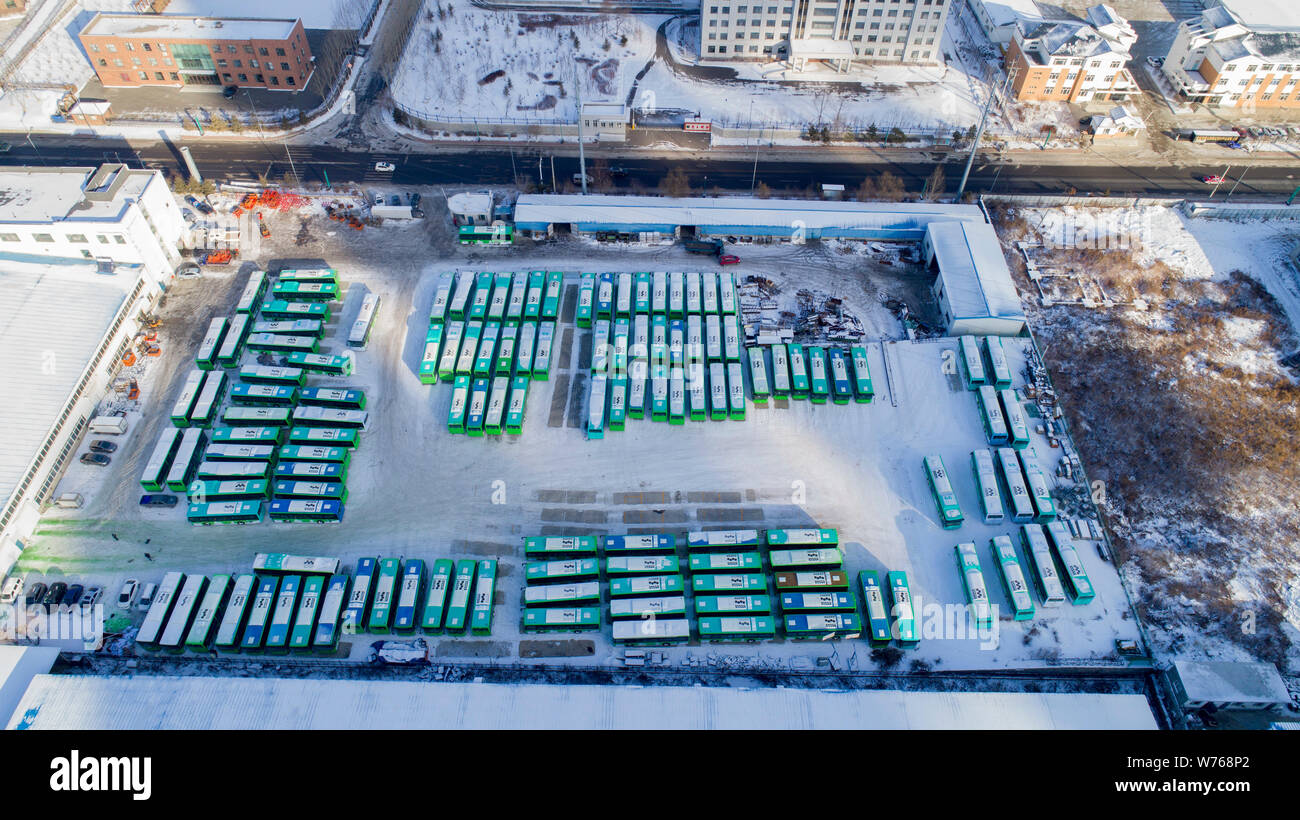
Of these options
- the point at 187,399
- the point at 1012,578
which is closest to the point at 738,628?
the point at 1012,578

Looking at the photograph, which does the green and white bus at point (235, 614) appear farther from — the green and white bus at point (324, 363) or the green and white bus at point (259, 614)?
the green and white bus at point (324, 363)

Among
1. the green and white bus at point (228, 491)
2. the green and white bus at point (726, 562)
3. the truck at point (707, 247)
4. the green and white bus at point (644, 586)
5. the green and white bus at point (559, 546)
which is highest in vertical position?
the truck at point (707, 247)

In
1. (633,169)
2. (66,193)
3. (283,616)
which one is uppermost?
(633,169)

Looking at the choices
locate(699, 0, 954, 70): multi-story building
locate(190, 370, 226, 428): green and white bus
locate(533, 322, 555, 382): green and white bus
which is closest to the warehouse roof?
locate(533, 322, 555, 382): green and white bus

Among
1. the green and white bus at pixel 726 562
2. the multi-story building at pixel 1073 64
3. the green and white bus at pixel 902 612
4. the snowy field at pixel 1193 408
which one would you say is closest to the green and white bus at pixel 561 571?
the green and white bus at pixel 726 562

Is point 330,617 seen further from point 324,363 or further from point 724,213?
point 724,213
